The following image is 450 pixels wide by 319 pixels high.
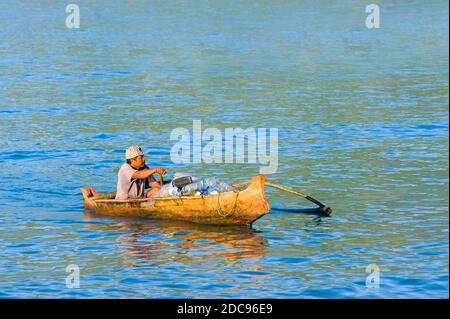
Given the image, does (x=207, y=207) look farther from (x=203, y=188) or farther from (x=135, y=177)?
(x=135, y=177)

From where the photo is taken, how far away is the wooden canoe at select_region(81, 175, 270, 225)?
21094 millimetres

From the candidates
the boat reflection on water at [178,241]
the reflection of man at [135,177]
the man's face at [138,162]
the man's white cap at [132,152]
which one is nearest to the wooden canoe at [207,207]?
the boat reflection on water at [178,241]

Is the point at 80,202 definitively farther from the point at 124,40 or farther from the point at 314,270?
the point at 124,40

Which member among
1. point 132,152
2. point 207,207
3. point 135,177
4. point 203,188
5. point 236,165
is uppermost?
point 132,152

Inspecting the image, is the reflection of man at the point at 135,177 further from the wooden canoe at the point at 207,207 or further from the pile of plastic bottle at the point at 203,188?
the pile of plastic bottle at the point at 203,188

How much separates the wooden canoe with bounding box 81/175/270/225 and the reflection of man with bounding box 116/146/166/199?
0.32 meters

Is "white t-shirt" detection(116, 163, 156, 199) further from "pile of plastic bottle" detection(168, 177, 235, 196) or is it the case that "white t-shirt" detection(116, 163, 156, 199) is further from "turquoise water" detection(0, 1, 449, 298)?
"pile of plastic bottle" detection(168, 177, 235, 196)

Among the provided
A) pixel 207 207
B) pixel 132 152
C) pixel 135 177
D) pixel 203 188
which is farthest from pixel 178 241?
pixel 132 152

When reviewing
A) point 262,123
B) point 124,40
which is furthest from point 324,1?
point 262,123

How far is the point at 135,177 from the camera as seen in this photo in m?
22.0

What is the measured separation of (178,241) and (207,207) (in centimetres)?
107

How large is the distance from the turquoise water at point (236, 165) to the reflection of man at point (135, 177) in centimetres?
67

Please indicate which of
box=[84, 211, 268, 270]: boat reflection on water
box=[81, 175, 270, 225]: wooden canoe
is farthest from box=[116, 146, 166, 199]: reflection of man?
box=[84, 211, 268, 270]: boat reflection on water
